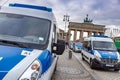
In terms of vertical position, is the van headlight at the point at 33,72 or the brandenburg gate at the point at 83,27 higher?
the brandenburg gate at the point at 83,27

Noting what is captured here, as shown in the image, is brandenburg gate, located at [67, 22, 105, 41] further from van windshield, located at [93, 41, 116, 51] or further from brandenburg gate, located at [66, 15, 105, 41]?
van windshield, located at [93, 41, 116, 51]

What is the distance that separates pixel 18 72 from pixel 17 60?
0.99 feet

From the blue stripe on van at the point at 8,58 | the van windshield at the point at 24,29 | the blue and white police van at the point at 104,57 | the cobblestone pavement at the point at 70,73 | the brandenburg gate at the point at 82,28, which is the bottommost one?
the cobblestone pavement at the point at 70,73

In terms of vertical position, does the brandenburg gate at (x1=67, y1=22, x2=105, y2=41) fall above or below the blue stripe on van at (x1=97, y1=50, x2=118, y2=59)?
above

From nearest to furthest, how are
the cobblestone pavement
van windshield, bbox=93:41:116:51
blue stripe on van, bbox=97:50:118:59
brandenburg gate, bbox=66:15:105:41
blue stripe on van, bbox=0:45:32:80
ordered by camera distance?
blue stripe on van, bbox=0:45:32:80 → the cobblestone pavement → blue stripe on van, bbox=97:50:118:59 → van windshield, bbox=93:41:116:51 → brandenburg gate, bbox=66:15:105:41

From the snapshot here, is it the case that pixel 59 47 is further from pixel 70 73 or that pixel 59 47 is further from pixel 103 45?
pixel 103 45

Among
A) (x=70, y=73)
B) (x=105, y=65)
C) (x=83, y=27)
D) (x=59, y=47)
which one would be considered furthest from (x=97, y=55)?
(x=83, y=27)

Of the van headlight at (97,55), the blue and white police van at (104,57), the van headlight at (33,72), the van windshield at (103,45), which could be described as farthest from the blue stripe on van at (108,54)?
the van headlight at (33,72)

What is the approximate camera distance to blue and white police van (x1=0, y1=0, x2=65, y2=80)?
3664 millimetres

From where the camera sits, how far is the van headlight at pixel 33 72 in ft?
11.8

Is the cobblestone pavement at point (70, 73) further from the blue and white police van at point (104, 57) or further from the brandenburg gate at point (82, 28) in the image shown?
the brandenburg gate at point (82, 28)

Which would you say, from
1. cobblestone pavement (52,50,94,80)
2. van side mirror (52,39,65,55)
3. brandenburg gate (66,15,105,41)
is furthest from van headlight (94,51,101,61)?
brandenburg gate (66,15,105,41)

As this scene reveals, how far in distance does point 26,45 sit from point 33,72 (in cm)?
100

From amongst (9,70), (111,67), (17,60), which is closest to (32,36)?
(17,60)
